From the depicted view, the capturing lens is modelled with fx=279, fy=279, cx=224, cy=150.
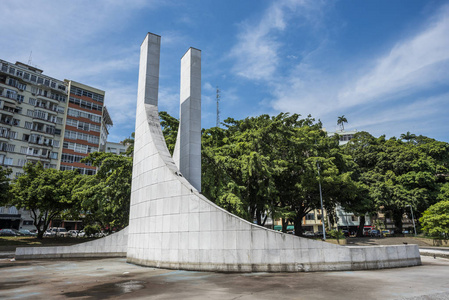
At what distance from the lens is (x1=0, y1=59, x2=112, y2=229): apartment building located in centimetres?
5147

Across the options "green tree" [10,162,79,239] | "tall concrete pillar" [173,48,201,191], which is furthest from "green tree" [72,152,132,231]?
"tall concrete pillar" [173,48,201,191]

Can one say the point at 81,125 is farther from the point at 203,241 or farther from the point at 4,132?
the point at 203,241

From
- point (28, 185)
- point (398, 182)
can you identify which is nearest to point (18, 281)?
point (28, 185)

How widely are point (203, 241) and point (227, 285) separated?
3556mm

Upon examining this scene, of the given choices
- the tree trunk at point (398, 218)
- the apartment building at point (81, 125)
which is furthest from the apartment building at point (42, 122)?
the tree trunk at point (398, 218)

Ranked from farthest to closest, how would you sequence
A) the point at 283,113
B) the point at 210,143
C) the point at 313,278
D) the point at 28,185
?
the point at 28,185 < the point at 283,113 < the point at 210,143 < the point at 313,278

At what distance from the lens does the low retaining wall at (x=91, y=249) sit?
19.2 metres

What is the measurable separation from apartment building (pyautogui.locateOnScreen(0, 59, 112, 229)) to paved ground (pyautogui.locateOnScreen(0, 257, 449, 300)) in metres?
49.7

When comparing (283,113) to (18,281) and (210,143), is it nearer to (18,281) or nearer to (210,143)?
(210,143)

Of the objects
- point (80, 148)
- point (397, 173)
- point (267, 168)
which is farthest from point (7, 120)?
point (397, 173)

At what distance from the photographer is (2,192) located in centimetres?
3017

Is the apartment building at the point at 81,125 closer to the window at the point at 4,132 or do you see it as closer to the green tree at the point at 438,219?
the window at the point at 4,132

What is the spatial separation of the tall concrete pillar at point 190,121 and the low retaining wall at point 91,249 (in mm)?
7775

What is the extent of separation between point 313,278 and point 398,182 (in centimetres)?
4194
